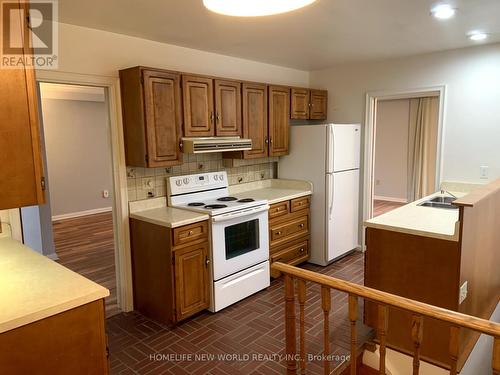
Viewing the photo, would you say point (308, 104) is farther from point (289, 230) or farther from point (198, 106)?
point (198, 106)

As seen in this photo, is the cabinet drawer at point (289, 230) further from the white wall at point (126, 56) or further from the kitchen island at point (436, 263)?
the white wall at point (126, 56)

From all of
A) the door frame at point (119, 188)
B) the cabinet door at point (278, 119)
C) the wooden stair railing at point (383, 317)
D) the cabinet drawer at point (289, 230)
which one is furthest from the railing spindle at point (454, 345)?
the cabinet door at point (278, 119)

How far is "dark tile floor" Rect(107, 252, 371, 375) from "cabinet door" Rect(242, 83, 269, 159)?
160cm

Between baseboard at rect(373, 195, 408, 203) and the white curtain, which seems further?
baseboard at rect(373, 195, 408, 203)

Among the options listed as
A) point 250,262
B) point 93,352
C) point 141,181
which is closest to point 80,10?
point 141,181

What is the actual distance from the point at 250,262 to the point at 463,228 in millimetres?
1900

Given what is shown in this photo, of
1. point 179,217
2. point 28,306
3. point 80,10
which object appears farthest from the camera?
point 179,217

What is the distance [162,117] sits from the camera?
3121 mm

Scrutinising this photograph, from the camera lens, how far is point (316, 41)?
3.44m

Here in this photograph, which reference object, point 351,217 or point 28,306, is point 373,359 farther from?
point 28,306

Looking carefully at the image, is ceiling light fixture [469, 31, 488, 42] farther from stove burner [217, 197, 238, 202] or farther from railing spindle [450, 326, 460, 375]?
railing spindle [450, 326, 460, 375]

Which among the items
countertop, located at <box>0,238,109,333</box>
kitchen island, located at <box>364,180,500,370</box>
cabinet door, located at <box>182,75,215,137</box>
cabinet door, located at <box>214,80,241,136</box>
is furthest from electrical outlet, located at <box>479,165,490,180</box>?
countertop, located at <box>0,238,109,333</box>

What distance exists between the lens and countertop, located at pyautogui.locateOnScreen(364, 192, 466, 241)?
95.3 inches

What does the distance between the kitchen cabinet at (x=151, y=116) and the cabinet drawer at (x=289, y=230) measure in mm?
1372
